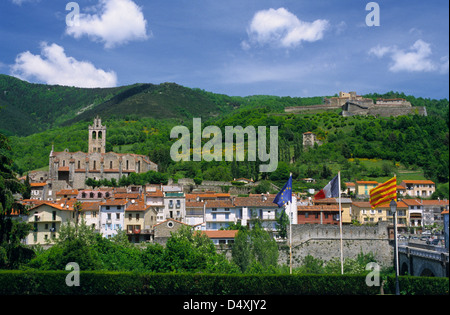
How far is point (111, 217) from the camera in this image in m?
56.1

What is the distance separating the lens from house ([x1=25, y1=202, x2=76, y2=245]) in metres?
52.2

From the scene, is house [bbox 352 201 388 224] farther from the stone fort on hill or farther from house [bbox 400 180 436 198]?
the stone fort on hill

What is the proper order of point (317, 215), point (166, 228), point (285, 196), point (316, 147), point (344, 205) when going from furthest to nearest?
point (316, 147), point (344, 205), point (317, 215), point (166, 228), point (285, 196)

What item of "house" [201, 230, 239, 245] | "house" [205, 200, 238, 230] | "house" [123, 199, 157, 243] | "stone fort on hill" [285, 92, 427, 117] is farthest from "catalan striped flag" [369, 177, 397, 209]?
"stone fort on hill" [285, 92, 427, 117]

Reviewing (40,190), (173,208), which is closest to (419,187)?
(173,208)

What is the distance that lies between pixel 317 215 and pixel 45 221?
32317 mm

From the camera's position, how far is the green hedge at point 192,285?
29797mm

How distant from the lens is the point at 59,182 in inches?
3108

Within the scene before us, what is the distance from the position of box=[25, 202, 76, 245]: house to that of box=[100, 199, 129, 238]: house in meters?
4.38

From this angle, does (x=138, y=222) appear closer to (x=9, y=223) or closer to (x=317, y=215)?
(x=317, y=215)

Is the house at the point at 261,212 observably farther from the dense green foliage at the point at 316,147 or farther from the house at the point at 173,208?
the dense green foliage at the point at 316,147

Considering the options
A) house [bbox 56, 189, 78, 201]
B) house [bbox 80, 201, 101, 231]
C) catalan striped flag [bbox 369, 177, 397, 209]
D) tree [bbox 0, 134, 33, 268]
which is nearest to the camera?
catalan striped flag [bbox 369, 177, 397, 209]
